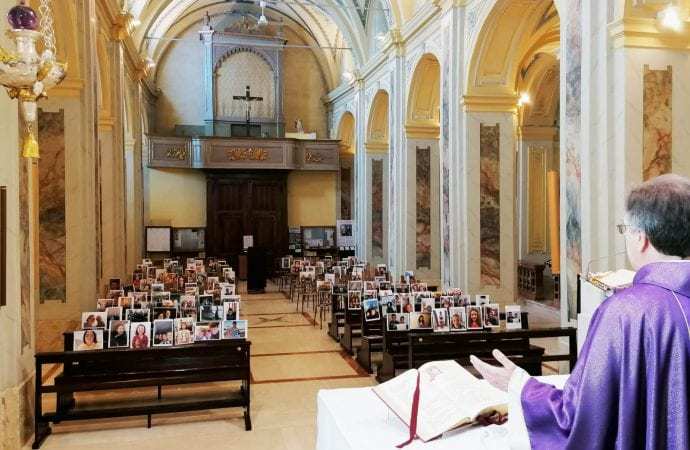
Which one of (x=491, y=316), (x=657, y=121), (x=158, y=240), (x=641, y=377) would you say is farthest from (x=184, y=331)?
(x=158, y=240)

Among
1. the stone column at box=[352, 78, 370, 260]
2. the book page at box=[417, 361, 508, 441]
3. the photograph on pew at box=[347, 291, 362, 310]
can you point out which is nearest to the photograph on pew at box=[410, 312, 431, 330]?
the photograph on pew at box=[347, 291, 362, 310]

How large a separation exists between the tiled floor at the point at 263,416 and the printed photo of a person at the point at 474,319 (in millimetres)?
1413

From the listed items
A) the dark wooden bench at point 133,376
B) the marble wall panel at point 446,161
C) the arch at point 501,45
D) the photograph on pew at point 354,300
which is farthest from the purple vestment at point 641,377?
the marble wall panel at point 446,161

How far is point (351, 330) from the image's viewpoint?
913 cm

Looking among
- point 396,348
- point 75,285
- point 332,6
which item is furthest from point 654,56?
A: point 332,6

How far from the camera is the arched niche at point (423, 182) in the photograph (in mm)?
15438

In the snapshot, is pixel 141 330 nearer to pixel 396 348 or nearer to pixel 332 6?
pixel 396 348

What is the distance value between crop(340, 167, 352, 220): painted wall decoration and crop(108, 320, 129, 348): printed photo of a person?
18037 millimetres

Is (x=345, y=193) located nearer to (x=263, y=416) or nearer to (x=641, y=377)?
(x=263, y=416)

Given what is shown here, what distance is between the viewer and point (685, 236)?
2.01 m

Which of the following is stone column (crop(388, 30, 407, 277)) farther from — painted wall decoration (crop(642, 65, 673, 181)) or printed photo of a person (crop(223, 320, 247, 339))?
printed photo of a person (crop(223, 320, 247, 339))

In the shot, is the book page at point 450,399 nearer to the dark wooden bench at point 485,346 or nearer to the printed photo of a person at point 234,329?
the dark wooden bench at point 485,346

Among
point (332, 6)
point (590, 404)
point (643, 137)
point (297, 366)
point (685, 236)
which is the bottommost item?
point (297, 366)

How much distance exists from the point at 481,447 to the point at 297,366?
5.99m
